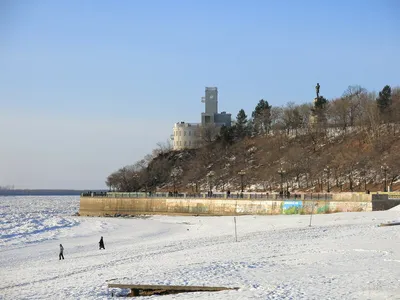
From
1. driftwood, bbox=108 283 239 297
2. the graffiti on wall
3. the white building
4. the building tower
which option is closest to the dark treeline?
the white building

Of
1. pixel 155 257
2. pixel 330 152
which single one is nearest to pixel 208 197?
pixel 330 152

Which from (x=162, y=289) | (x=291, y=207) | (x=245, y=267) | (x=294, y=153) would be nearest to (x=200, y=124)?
(x=294, y=153)

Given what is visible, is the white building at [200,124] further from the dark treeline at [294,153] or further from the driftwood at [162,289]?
the driftwood at [162,289]

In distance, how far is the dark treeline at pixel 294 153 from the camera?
9031 cm

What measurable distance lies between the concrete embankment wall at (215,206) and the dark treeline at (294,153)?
39.5 feet

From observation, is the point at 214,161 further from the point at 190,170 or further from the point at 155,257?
the point at 155,257

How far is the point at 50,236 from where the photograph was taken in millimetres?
53406

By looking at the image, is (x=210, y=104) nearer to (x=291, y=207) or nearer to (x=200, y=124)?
(x=200, y=124)

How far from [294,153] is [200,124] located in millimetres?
47114

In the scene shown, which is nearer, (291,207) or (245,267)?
(245,267)

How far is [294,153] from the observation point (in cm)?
10125

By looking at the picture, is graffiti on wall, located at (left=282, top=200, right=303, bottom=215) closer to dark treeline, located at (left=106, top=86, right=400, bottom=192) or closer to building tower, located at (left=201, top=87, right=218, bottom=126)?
dark treeline, located at (left=106, top=86, right=400, bottom=192)

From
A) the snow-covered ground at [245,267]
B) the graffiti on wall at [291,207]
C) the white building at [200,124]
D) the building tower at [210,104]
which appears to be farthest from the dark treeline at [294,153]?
the snow-covered ground at [245,267]

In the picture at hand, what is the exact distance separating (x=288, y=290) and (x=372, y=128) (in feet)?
297
